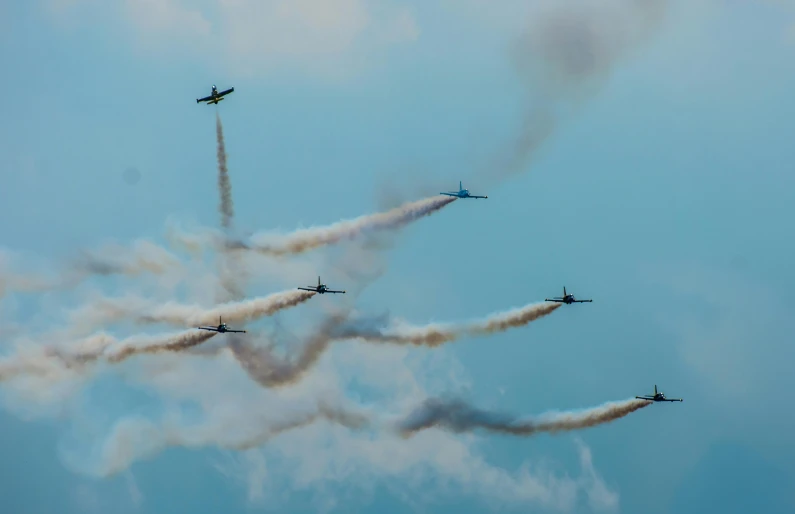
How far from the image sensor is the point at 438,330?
75.6 meters

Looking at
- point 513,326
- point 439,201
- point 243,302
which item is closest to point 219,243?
point 243,302

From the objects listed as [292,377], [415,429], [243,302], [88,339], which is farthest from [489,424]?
[88,339]

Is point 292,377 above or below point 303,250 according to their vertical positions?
below

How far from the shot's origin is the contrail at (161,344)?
239 ft

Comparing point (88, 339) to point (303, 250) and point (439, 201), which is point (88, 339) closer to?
point (303, 250)

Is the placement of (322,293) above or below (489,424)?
above

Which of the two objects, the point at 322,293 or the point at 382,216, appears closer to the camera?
the point at 322,293

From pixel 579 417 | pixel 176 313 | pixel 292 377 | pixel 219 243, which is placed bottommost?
pixel 579 417

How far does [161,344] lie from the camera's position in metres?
73.8

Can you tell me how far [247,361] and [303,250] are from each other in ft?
29.1

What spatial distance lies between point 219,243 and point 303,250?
19.7 feet

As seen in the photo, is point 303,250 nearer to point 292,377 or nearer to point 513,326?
point 292,377

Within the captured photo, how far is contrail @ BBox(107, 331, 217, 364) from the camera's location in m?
72.9

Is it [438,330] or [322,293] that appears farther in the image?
[438,330]
